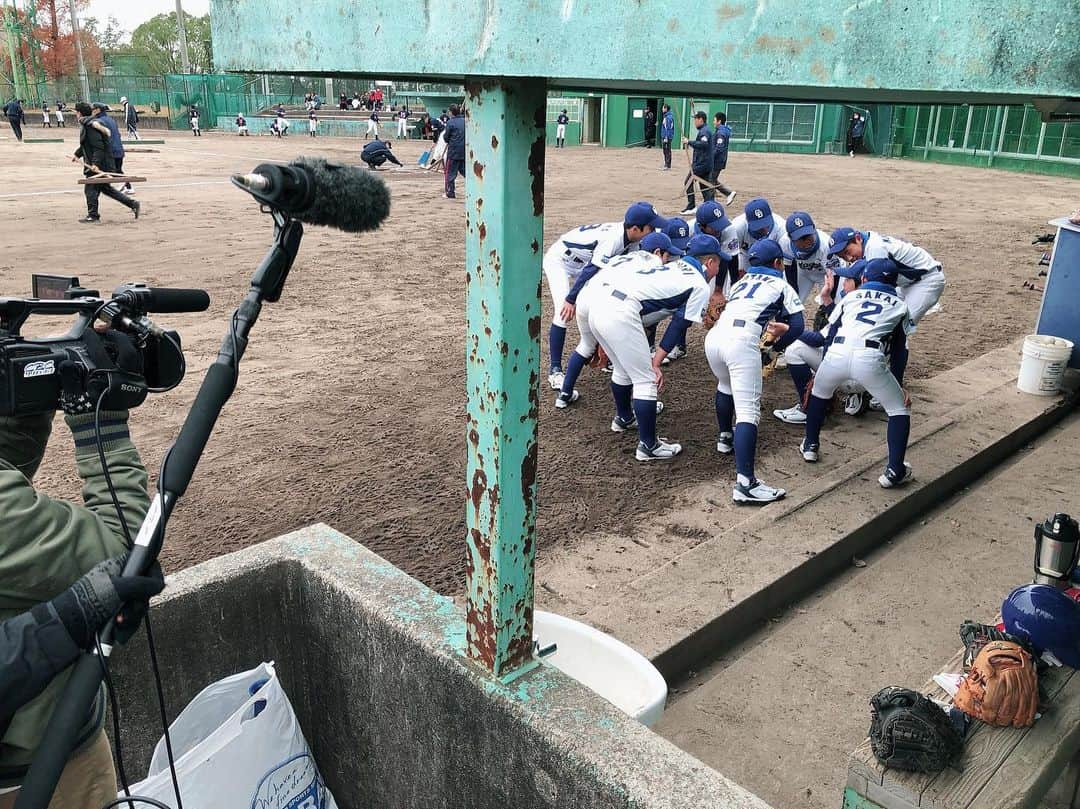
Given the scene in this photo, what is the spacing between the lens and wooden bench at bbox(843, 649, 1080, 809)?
2324 millimetres

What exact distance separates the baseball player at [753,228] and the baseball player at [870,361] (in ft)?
6.35

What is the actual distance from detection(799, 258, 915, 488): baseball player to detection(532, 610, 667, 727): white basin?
10.0 ft

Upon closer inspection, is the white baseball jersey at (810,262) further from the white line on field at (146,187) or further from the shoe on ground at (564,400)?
the white line on field at (146,187)

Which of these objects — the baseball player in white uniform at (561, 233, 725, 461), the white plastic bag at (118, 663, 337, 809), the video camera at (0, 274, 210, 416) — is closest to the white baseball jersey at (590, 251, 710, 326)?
the baseball player in white uniform at (561, 233, 725, 461)

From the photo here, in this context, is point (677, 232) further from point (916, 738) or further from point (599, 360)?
point (916, 738)

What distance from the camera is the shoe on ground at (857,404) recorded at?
6.78 metres

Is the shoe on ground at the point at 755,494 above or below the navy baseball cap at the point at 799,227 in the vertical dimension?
Result: below

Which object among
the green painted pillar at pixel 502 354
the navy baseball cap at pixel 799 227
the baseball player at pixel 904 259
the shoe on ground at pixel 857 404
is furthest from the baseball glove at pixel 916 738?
the navy baseball cap at pixel 799 227

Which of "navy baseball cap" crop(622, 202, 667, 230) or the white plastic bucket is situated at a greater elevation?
"navy baseball cap" crop(622, 202, 667, 230)

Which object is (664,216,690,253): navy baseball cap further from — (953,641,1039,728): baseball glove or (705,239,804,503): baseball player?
(953,641,1039,728): baseball glove

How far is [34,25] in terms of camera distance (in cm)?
6012

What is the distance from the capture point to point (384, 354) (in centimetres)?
789

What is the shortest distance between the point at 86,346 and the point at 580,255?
5783mm

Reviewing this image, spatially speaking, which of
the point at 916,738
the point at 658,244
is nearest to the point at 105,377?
the point at 916,738
